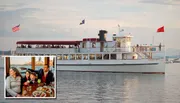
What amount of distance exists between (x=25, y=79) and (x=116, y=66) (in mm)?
8879

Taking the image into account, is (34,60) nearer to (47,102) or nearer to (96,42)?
(47,102)

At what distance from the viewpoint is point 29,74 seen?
5332 millimetres

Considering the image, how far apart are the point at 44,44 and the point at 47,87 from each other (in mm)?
9098

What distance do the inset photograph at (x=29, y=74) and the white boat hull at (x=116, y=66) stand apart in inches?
342

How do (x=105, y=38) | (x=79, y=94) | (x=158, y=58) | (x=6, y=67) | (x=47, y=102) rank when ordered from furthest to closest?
(x=105, y=38) < (x=158, y=58) < (x=79, y=94) < (x=47, y=102) < (x=6, y=67)

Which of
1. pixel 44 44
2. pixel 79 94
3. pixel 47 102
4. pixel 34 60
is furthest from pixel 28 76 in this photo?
pixel 44 44

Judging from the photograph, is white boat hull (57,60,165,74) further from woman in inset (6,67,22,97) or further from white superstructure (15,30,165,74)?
woman in inset (6,67,22,97)

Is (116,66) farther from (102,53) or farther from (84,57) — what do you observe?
(84,57)

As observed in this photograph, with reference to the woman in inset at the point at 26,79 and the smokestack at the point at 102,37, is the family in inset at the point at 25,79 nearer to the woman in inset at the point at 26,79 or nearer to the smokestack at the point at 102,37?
the woman in inset at the point at 26,79

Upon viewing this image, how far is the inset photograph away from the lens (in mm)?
5258

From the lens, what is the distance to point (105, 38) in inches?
591

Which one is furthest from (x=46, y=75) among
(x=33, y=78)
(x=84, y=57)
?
(x=84, y=57)

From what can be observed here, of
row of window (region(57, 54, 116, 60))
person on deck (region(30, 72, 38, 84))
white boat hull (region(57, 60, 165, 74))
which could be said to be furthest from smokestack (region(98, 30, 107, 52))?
person on deck (region(30, 72, 38, 84))

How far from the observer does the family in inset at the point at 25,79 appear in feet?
17.3
